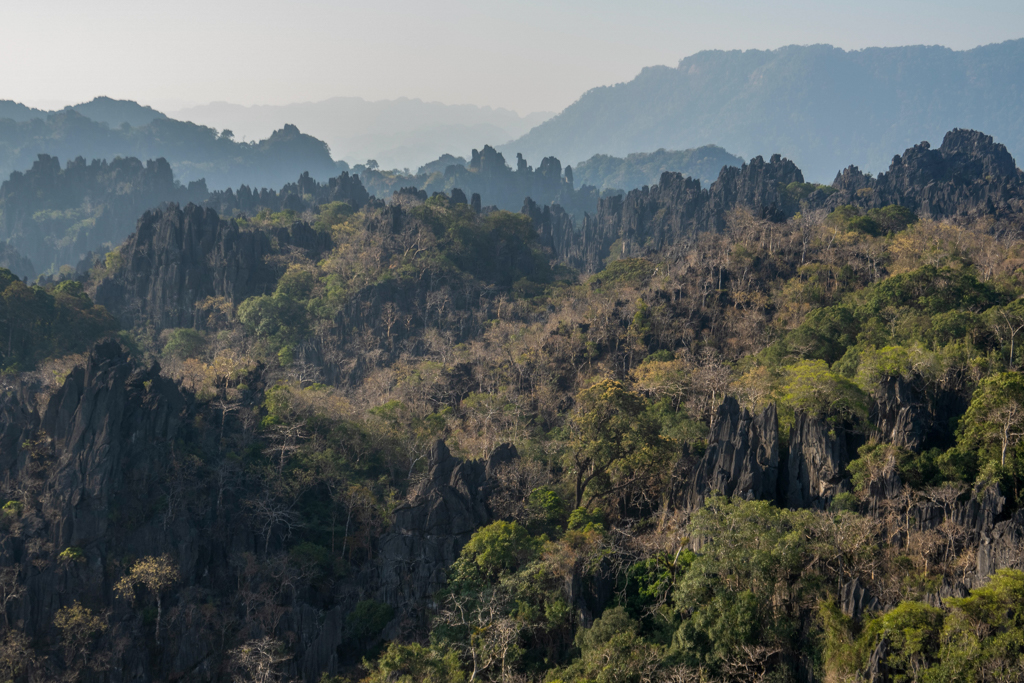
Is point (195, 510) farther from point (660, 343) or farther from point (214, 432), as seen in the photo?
point (660, 343)

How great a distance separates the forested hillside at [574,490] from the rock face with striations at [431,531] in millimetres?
116

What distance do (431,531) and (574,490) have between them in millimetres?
7784

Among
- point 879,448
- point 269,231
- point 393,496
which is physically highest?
point 269,231

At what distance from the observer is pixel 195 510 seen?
3581 cm

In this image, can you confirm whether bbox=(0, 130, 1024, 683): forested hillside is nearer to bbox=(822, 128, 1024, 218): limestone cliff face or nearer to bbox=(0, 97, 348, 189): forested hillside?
bbox=(822, 128, 1024, 218): limestone cliff face

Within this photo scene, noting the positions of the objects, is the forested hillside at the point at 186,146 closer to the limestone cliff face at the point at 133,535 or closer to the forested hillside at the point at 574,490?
the forested hillside at the point at 574,490

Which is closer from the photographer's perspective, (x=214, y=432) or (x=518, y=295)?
(x=214, y=432)

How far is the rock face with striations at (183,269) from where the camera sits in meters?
70.5

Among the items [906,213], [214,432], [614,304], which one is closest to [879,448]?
[614,304]

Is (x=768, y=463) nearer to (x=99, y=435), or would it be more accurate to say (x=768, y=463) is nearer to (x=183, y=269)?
(x=99, y=435)

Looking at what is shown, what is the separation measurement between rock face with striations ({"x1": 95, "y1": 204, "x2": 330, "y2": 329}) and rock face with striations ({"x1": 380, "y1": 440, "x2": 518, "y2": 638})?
42.3m

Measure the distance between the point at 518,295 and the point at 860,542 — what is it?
49.4 metres

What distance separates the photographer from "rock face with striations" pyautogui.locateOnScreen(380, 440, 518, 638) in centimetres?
3198

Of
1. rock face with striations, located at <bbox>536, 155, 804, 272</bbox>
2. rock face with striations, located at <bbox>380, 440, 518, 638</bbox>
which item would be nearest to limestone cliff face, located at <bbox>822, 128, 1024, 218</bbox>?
rock face with striations, located at <bbox>536, 155, 804, 272</bbox>
